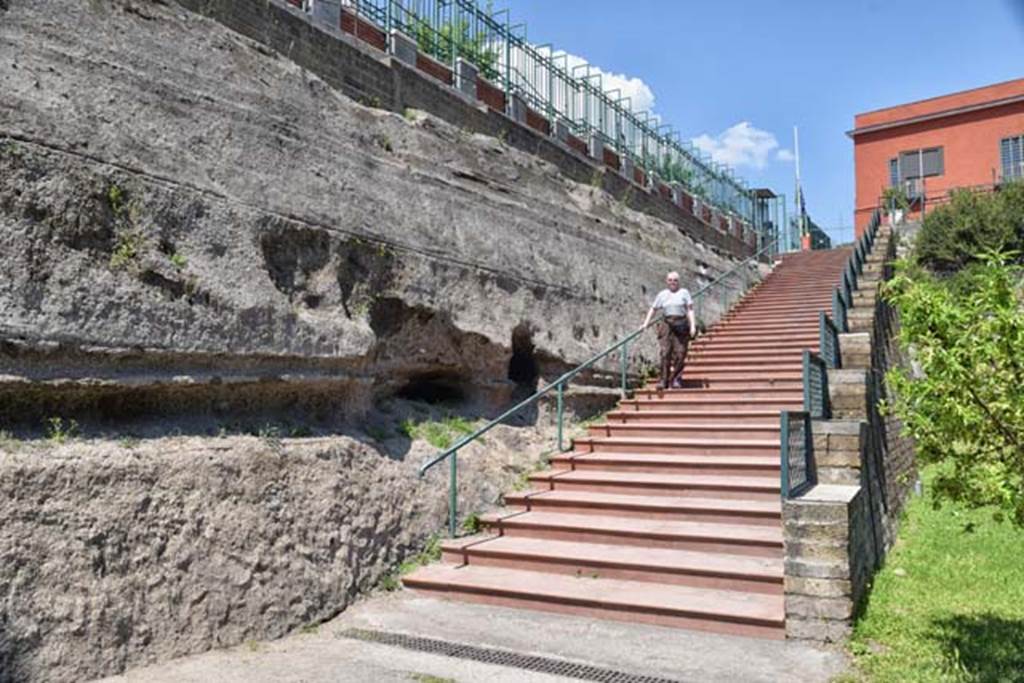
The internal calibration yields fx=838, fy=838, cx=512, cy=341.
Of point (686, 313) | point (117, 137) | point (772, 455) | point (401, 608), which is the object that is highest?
point (117, 137)

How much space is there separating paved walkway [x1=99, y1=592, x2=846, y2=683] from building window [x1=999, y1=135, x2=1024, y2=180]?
27.5 metres

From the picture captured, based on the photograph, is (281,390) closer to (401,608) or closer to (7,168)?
(401,608)

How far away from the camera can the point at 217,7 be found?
303 inches

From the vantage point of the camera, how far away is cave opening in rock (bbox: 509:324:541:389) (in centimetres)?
1047

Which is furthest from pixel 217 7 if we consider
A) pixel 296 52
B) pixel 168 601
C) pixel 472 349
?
pixel 168 601

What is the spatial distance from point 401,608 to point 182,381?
2.46 metres

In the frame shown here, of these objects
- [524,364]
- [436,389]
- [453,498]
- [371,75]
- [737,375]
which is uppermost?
[371,75]

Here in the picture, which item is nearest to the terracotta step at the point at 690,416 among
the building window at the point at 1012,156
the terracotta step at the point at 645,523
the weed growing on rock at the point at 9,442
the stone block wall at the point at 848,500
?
the stone block wall at the point at 848,500

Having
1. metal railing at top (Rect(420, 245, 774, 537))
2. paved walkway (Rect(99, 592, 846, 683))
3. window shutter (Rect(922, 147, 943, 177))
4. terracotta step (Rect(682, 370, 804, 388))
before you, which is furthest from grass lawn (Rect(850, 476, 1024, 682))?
window shutter (Rect(922, 147, 943, 177))

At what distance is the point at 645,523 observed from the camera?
7.73m

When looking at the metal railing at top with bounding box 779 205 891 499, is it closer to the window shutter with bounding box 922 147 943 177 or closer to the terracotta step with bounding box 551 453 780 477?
the terracotta step with bounding box 551 453 780 477

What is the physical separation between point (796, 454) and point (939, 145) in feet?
89.8

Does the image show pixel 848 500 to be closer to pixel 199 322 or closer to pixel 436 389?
pixel 436 389

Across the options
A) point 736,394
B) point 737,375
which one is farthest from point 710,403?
point 737,375
